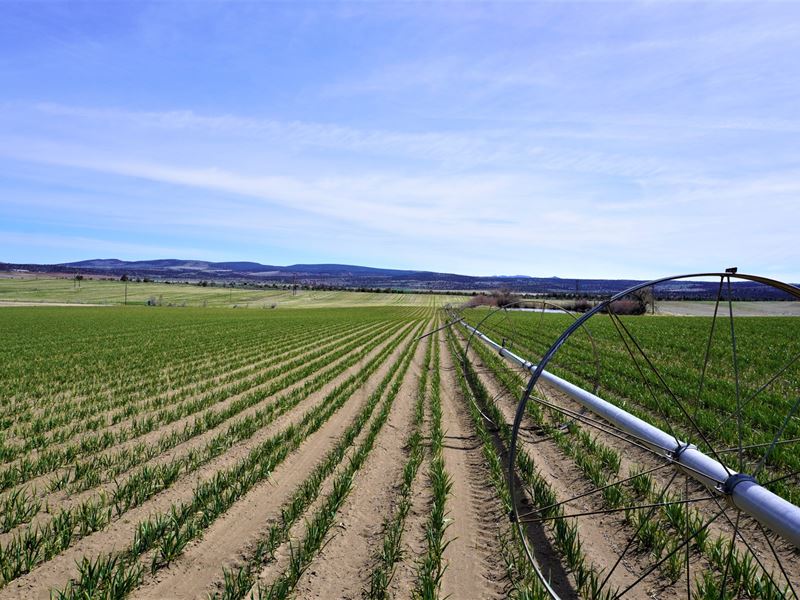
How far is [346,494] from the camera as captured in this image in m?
5.83

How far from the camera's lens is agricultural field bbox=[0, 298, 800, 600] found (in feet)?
13.3

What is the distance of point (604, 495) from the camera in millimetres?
5625

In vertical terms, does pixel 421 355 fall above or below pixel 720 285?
below

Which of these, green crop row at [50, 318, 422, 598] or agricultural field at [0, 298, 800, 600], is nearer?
agricultural field at [0, 298, 800, 600]

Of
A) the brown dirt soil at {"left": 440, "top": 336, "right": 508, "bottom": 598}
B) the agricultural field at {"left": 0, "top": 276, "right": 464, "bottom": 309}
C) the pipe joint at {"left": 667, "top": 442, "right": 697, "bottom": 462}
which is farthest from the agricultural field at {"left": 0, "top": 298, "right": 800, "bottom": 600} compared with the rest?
the agricultural field at {"left": 0, "top": 276, "right": 464, "bottom": 309}

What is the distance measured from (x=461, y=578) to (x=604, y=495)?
253 cm

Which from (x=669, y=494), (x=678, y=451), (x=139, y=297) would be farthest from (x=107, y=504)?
(x=139, y=297)

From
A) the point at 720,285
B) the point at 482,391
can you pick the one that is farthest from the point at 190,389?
the point at 720,285

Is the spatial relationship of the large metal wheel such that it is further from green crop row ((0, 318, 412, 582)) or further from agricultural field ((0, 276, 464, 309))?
agricultural field ((0, 276, 464, 309))

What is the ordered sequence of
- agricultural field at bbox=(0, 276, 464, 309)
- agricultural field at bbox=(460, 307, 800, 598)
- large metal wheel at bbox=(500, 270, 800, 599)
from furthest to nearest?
agricultural field at bbox=(0, 276, 464, 309)
agricultural field at bbox=(460, 307, 800, 598)
large metal wheel at bbox=(500, 270, 800, 599)

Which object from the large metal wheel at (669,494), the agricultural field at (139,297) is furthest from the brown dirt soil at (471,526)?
the agricultural field at (139,297)

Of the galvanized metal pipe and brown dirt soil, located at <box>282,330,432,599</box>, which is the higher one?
the galvanized metal pipe

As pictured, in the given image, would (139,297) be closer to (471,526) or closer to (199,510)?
(199,510)

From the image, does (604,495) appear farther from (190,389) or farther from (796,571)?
(190,389)
